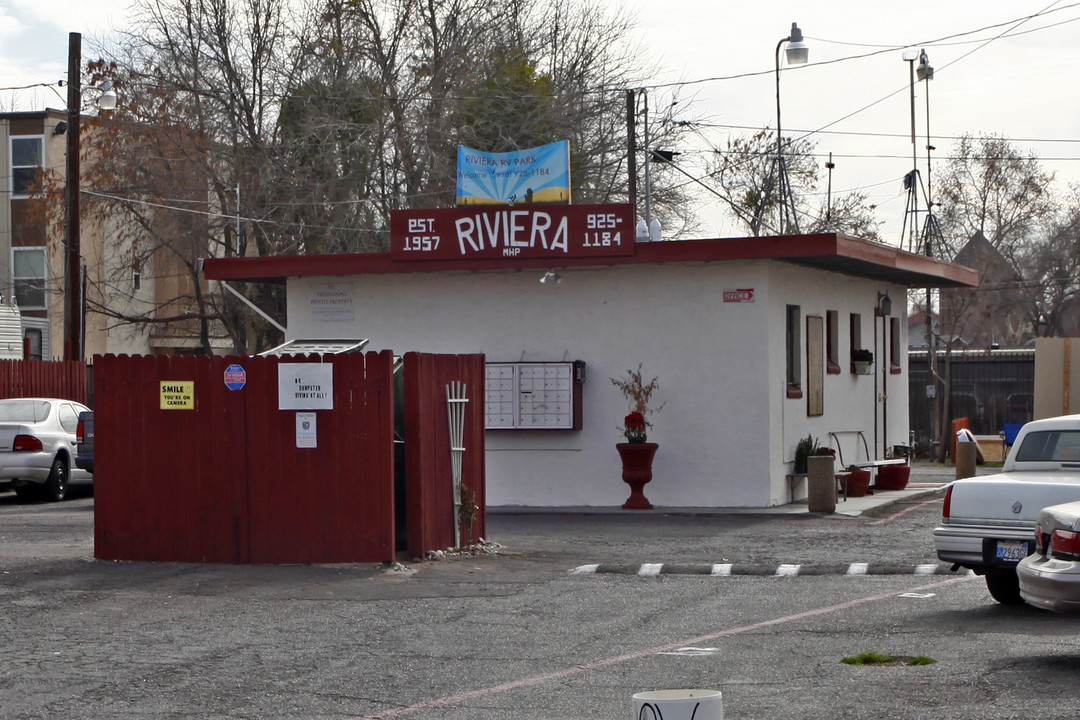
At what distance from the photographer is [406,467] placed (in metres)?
12.9

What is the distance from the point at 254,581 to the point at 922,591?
18.3ft

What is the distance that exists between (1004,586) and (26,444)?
52.3ft

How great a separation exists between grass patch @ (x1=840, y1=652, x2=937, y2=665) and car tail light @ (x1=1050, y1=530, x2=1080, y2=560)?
971 mm

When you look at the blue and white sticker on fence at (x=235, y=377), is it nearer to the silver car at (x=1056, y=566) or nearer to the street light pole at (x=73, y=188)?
the silver car at (x=1056, y=566)

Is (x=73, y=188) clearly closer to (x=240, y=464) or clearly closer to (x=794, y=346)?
(x=794, y=346)

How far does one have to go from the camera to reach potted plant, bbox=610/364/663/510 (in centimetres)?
1834

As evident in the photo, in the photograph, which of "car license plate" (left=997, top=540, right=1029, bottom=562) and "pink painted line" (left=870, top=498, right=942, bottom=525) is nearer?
"car license plate" (left=997, top=540, right=1029, bottom=562)

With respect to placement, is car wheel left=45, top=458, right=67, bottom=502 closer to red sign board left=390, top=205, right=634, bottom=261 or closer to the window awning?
red sign board left=390, top=205, right=634, bottom=261

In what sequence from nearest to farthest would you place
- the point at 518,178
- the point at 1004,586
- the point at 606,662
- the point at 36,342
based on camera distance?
the point at 606,662 < the point at 1004,586 < the point at 518,178 < the point at 36,342

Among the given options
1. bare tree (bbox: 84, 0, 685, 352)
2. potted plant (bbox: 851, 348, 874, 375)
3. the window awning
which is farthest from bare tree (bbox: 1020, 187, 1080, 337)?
the window awning

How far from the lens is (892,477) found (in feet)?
71.4

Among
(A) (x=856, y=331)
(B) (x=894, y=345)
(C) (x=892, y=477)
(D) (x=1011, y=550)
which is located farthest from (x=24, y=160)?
(D) (x=1011, y=550)

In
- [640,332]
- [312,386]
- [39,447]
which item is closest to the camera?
[312,386]

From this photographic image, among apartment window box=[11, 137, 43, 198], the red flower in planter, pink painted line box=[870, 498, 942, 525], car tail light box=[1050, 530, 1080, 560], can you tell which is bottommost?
pink painted line box=[870, 498, 942, 525]
